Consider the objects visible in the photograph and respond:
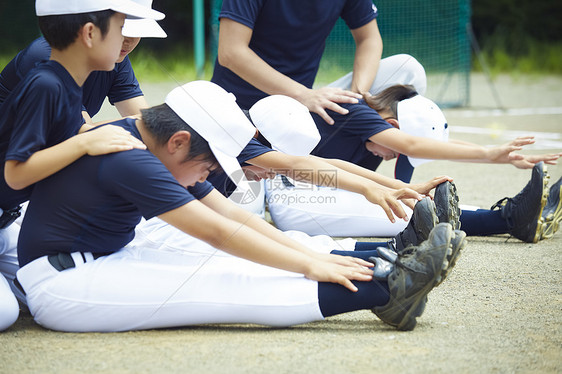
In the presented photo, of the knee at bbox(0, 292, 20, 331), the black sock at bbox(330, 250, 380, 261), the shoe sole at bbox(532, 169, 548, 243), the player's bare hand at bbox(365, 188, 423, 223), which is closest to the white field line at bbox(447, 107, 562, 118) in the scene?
the shoe sole at bbox(532, 169, 548, 243)

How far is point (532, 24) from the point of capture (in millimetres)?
14969

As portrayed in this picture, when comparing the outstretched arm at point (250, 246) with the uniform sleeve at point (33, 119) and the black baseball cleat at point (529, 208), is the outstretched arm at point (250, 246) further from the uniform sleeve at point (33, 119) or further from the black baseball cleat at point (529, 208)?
the black baseball cleat at point (529, 208)

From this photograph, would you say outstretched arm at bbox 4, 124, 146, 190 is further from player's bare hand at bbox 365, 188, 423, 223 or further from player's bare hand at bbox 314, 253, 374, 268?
player's bare hand at bbox 365, 188, 423, 223

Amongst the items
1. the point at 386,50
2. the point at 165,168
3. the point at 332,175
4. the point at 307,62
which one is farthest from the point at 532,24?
the point at 165,168

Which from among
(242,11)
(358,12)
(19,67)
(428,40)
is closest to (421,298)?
(19,67)

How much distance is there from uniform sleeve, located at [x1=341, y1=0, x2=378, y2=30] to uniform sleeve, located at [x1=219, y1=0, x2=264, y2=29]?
1.96 feet

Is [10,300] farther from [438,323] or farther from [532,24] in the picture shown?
[532,24]

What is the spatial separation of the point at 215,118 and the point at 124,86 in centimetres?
118

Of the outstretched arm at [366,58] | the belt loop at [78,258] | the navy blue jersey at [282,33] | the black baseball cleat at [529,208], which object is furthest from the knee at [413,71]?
the belt loop at [78,258]

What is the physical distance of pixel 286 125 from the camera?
2.54m

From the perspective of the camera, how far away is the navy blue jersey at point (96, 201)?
6.07 feet

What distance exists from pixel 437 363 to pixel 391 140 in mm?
1375

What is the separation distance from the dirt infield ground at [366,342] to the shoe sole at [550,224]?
37cm

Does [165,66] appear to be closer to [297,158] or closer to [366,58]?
[366,58]
